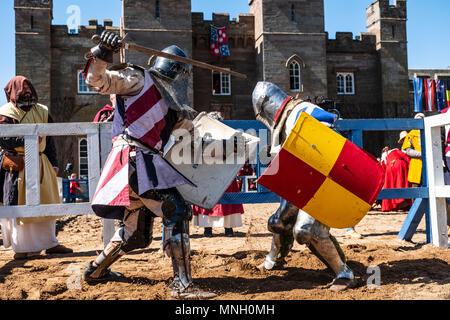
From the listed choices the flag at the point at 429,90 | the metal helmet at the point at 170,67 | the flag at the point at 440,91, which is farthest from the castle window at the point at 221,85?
the metal helmet at the point at 170,67

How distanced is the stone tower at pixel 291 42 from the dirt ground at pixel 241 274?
1796 centimetres

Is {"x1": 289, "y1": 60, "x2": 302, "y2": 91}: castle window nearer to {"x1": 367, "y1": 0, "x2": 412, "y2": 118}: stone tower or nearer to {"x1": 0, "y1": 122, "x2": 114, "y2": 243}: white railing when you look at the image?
{"x1": 367, "y1": 0, "x2": 412, "y2": 118}: stone tower

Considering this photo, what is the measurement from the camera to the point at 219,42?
2262 centimetres

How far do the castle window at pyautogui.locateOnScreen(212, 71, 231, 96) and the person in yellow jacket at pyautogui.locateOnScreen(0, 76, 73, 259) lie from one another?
1850cm

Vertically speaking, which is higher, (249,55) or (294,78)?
(249,55)

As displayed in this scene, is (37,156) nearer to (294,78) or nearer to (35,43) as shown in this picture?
(35,43)

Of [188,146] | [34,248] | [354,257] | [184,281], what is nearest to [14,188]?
[34,248]

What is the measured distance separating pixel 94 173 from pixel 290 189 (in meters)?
2.02

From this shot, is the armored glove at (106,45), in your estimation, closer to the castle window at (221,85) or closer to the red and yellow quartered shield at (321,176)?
the red and yellow quartered shield at (321,176)

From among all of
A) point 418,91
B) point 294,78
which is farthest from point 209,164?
point 418,91

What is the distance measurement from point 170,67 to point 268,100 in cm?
81

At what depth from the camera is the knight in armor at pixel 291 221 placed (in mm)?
2877

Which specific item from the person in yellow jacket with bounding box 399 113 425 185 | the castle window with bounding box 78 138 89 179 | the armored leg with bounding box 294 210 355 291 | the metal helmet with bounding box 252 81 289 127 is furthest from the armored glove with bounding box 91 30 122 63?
the castle window with bounding box 78 138 89 179
